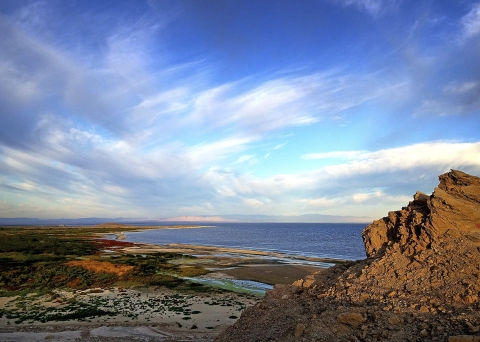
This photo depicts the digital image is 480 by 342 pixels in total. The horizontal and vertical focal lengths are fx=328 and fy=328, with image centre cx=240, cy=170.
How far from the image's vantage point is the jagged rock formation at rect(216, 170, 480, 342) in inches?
332

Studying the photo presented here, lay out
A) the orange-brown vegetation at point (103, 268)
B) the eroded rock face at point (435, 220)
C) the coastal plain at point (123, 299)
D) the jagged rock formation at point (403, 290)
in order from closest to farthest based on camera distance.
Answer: the jagged rock formation at point (403, 290) → the eroded rock face at point (435, 220) → the coastal plain at point (123, 299) → the orange-brown vegetation at point (103, 268)

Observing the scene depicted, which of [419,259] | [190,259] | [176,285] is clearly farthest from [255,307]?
[190,259]

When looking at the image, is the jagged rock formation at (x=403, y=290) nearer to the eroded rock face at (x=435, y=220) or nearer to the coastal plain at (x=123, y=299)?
the eroded rock face at (x=435, y=220)

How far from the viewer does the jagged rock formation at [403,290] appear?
8.44 metres

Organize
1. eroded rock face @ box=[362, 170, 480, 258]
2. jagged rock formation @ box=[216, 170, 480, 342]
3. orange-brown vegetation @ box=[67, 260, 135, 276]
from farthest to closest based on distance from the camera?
orange-brown vegetation @ box=[67, 260, 135, 276] < eroded rock face @ box=[362, 170, 480, 258] < jagged rock formation @ box=[216, 170, 480, 342]

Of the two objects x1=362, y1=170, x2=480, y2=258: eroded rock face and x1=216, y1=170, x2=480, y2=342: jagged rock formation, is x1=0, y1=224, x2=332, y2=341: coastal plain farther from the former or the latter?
x1=362, y1=170, x2=480, y2=258: eroded rock face

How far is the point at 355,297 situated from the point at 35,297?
30445 mm

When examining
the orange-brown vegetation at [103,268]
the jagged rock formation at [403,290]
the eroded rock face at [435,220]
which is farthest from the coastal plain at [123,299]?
the eroded rock face at [435,220]

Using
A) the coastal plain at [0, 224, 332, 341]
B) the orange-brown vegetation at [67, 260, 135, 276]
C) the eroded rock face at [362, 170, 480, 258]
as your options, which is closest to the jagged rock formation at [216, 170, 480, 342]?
the eroded rock face at [362, 170, 480, 258]

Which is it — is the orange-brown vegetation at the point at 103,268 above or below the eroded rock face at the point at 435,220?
below

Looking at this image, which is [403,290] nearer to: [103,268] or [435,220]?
[435,220]

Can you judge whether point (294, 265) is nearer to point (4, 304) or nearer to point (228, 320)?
point (228, 320)

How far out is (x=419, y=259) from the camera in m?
10.4

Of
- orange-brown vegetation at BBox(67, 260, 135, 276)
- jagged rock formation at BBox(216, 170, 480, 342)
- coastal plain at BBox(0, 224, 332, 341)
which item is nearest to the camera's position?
jagged rock formation at BBox(216, 170, 480, 342)
